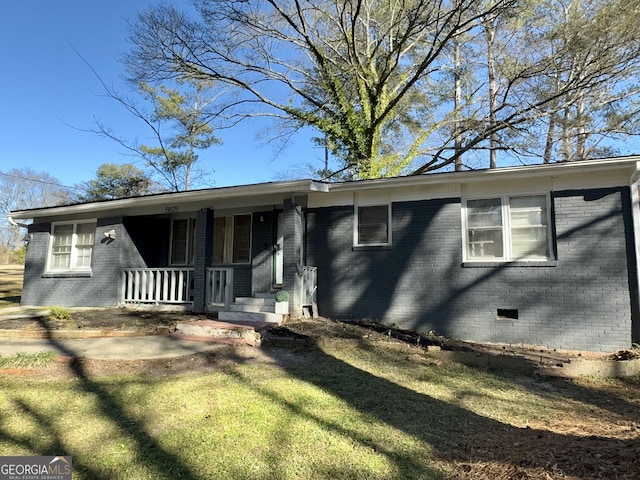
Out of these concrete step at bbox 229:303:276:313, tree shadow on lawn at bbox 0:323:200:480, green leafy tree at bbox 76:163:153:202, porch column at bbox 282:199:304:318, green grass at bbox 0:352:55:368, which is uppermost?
green leafy tree at bbox 76:163:153:202

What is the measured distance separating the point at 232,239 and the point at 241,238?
0.29 metres

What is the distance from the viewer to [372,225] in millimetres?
8836

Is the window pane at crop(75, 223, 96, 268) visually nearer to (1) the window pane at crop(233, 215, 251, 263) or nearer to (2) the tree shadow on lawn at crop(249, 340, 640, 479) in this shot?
(1) the window pane at crop(233, 215, 251, 263)

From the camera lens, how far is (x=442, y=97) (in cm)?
1878

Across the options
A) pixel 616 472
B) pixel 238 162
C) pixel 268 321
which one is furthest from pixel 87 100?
pixel 616 472

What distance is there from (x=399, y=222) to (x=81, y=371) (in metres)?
6.23

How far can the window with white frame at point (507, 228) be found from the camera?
7562 mm

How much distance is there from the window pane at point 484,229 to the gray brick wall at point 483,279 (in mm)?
269

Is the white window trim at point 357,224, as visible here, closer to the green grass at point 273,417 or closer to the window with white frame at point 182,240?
the green grass at point 273,417

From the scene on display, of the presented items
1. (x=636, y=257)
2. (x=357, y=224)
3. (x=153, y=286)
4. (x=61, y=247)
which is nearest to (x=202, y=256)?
(x=153, y=286)

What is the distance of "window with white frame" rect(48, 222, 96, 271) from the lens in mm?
11578

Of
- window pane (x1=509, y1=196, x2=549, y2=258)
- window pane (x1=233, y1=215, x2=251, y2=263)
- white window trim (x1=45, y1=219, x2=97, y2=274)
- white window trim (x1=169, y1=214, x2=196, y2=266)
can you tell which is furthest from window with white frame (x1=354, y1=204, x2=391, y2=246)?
white window trim (x1=45, y1=219, x2=97, y2=274)

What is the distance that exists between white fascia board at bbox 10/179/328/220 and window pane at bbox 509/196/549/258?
387 cm

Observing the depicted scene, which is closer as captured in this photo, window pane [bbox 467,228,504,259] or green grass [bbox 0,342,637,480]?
green grass [bbox 0,342,637,480]
